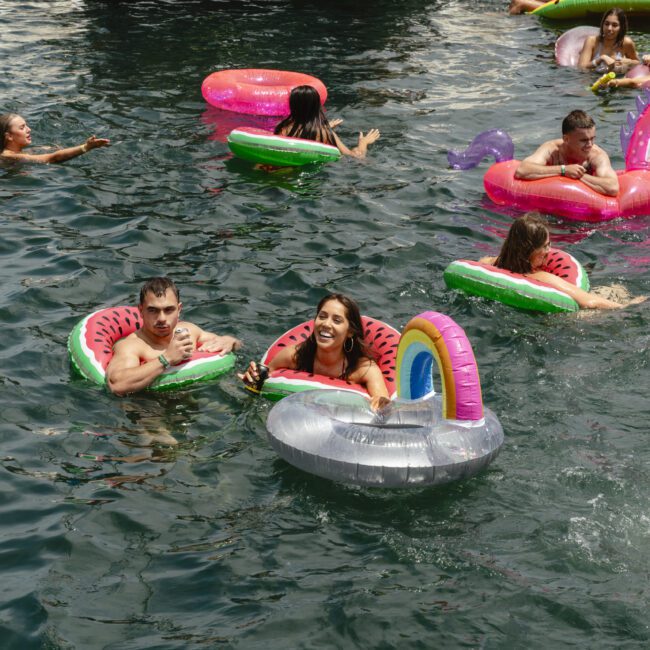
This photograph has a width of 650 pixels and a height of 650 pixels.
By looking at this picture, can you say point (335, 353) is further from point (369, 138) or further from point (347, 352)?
point (369, 138)

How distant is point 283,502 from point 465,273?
3279 mm

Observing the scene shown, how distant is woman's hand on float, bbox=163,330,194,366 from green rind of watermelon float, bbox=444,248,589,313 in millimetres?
2566

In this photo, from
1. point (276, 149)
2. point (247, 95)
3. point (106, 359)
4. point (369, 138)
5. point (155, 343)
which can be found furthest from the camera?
point (247, 95)

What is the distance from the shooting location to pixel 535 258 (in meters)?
8.63

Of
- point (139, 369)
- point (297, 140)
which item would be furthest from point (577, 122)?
point (139, 369)

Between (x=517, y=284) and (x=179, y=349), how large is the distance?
113 inches

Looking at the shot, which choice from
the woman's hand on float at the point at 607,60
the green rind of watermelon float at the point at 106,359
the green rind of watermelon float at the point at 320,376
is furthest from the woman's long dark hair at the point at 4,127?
the woman's hand on float at the point at 607,60

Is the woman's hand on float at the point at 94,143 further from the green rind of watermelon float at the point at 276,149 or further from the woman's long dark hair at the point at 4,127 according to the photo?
the green rind of watermelon float at the point at 276,149

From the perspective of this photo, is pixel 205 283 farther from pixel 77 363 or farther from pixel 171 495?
pixel 171 495

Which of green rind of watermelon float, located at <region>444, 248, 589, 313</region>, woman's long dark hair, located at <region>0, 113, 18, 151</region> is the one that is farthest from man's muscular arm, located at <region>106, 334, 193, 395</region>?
woman's long dark hair, located at <region>0, 113, 18, 151</region>

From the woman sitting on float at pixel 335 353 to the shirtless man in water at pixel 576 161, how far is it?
427 centimetres

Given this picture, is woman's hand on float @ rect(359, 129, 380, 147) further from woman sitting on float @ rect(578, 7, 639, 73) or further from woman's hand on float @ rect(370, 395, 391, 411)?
woman's hand on float @ rect(370, 395, 391, 411)

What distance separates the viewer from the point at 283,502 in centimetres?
598

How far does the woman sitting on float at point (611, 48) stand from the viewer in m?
15.7
